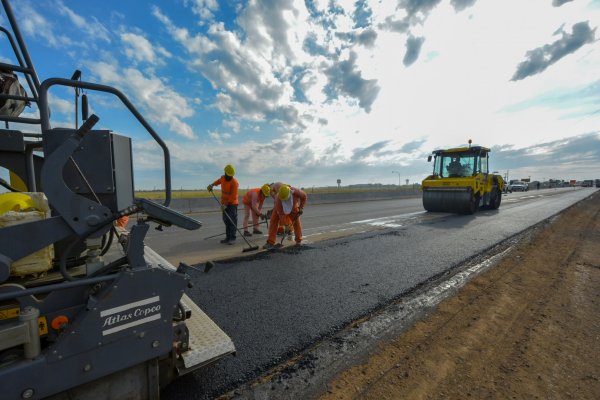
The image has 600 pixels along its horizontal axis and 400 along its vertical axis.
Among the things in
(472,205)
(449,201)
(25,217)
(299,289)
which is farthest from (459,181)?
(25,217)

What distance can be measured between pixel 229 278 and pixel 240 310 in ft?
3.58

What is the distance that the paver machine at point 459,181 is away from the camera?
473 inches

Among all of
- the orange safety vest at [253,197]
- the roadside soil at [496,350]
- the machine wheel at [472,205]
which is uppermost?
the orange safety vest at [253,197]

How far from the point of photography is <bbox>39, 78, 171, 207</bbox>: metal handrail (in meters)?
1.81

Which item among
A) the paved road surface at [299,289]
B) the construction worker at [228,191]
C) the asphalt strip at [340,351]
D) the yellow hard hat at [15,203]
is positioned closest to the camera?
the yellow hard hat at [15,203]

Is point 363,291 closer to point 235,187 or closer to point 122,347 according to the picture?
point 122,347

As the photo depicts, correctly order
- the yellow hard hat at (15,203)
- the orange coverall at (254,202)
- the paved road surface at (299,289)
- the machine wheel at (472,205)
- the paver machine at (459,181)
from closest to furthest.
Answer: the yellow hard hat at (15,203) → the paved road surface at (299,289) → the orange coverall at (254,202) → the machine wheel at (472,205) → the paver machine at (459,181)

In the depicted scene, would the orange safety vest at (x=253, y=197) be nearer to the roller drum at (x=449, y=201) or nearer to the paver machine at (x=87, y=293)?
the paver machine at (x=87, y=293)

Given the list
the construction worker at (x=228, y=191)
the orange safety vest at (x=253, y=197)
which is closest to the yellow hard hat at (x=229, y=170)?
the construction worker at (x=228, y=191)

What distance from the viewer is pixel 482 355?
96.9 inches

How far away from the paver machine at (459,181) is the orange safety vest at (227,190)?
9.64 metres

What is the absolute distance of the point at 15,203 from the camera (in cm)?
175

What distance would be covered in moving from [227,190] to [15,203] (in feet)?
18.2

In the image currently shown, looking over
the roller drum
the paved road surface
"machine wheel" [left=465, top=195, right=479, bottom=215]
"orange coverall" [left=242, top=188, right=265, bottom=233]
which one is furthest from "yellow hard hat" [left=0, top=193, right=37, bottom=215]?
"machine wheel" [left=465, top=195, right=479, bottom=215]
